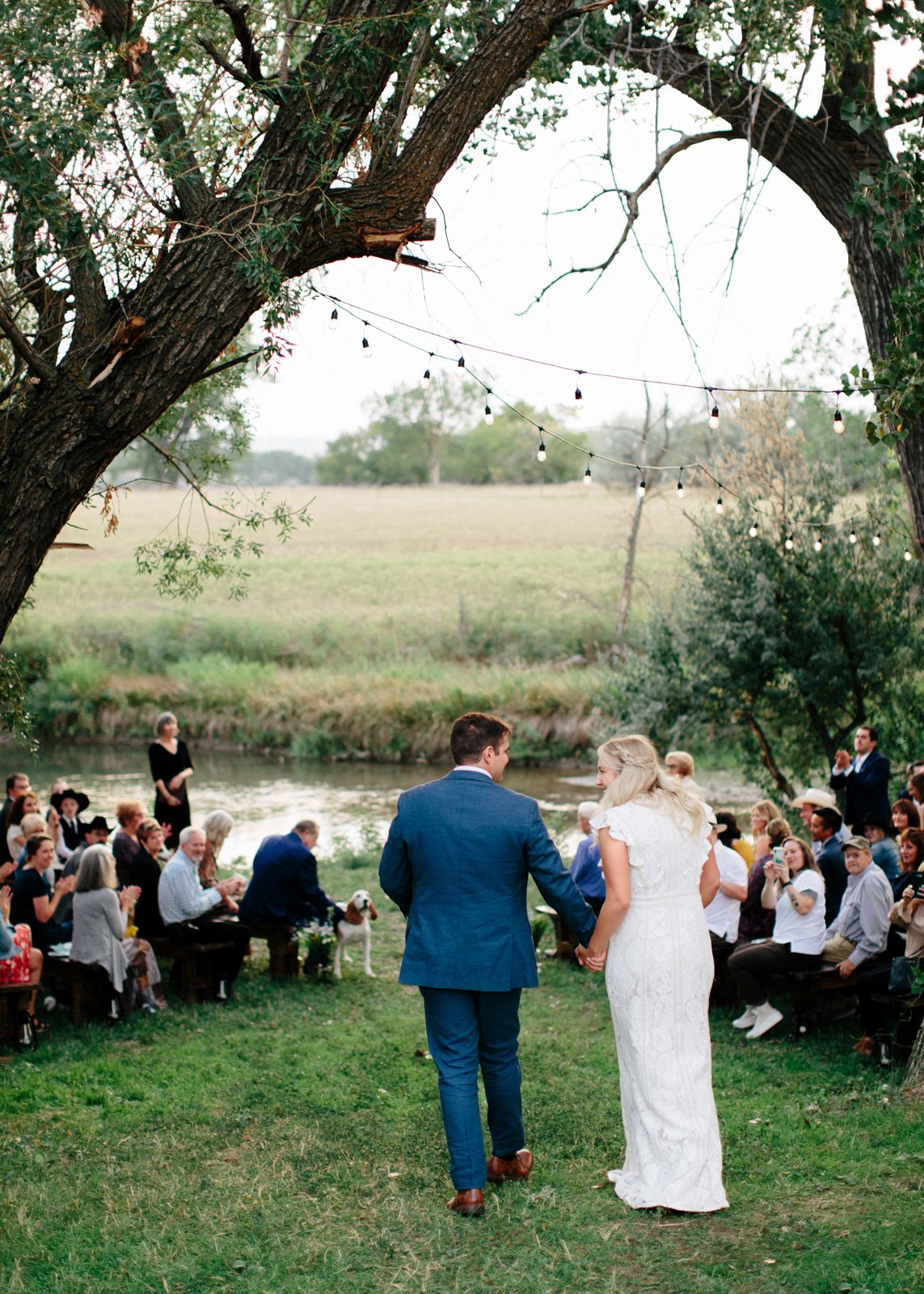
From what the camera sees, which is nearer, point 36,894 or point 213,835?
point 36,894

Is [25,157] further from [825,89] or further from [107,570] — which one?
[107,570]

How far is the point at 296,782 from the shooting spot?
23.1m

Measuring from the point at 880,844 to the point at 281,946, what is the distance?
14.0 ft

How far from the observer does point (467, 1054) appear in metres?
4.80

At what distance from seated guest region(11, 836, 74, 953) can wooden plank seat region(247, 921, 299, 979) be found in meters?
1.47

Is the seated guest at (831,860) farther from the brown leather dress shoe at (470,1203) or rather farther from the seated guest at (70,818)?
the seated guest at (70,818)

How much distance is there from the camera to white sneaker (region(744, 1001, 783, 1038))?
7.41m

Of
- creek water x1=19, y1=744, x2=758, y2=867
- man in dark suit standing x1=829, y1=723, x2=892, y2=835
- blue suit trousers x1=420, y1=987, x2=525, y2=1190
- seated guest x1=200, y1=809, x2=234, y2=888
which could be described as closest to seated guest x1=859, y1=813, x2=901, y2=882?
man in dark suit standing x1=829, y1=723, x2=892, y2=835

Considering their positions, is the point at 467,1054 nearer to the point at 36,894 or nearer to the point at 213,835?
the point at 36,894

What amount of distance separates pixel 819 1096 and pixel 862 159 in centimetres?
606

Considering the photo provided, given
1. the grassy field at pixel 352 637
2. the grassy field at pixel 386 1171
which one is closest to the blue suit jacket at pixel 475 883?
the grassy field at pixel 386 1171

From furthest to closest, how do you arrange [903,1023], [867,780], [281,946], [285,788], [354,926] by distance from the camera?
[285,788], [867,780], [281,946], [354,926], [903,1023]

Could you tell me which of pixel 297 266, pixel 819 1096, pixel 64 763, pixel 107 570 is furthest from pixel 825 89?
pixel 107 570

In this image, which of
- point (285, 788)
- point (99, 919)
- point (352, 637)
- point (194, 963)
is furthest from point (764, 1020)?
point (352, 637)
